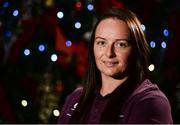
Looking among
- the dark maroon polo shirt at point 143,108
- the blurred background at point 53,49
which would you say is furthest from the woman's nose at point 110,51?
the blurred background at point 53,49

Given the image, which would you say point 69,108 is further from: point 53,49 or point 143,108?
point 53,49

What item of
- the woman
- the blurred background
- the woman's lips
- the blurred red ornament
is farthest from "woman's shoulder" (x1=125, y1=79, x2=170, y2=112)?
the blurred red ornament

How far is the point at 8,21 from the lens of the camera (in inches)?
118

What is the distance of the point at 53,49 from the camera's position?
2.96 m

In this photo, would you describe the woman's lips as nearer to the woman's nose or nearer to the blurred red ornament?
the woman's nose

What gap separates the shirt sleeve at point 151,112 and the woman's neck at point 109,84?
0.14m

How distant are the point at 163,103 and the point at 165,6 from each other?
4.35 feet

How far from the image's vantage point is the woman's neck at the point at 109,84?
179 cm

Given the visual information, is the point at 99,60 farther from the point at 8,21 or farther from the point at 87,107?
the point at 8,21

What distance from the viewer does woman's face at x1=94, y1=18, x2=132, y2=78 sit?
1.74 metres

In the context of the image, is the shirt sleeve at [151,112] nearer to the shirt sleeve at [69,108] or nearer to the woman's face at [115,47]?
the woman's face at [115,47]

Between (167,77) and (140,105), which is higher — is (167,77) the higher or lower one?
the lower one

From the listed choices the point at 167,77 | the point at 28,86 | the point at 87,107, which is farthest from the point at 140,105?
the point at 28,86

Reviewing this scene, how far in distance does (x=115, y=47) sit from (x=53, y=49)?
1239mm
